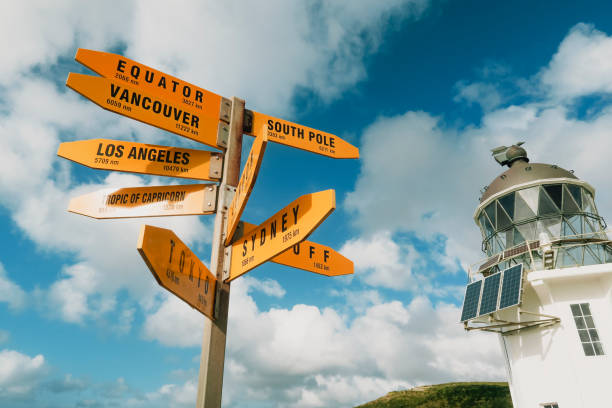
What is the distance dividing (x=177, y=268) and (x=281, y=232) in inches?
36.8

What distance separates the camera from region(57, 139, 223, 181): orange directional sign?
4344mm

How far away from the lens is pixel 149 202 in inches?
173

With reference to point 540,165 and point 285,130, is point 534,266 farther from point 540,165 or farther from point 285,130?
point 285,130

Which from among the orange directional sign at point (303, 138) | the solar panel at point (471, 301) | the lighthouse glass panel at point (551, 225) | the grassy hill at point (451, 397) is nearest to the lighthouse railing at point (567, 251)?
the lighthouse glass panel at point (551, 225)

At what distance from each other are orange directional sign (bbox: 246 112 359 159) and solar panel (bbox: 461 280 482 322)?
1073 cm

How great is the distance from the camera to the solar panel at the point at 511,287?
12.2 meters

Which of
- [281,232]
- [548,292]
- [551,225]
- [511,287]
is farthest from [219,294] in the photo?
[551,225]

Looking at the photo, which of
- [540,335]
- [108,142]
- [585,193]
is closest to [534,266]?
[540,335]

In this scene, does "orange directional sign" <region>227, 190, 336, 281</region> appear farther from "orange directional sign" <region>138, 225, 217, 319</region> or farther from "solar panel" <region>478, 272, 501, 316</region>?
"solar panel" <region>478, 272, 501, 316</region>

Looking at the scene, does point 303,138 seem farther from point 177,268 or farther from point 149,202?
point 177,268

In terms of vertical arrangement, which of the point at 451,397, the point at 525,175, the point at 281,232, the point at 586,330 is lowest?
the point at 451,397

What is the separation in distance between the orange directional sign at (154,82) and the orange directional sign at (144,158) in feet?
1.91

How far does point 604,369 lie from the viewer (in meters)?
11.5

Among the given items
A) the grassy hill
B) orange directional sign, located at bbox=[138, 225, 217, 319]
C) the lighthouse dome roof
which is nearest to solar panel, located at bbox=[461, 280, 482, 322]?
the lighthouse dome roof
